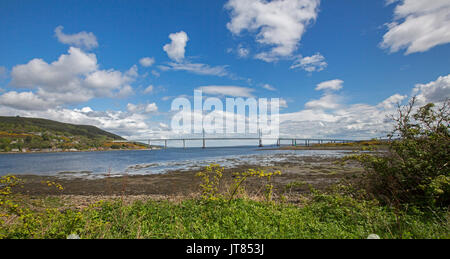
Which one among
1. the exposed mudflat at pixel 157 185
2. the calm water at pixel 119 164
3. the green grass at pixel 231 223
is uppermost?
the green grass at pixel 231 223

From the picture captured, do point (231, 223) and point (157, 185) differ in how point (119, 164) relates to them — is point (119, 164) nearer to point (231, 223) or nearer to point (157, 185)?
point (157, 185)

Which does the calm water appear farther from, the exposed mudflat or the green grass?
the green grass

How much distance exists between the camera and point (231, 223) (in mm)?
5199

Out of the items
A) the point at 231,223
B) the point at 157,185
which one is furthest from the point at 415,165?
the point at 157,185

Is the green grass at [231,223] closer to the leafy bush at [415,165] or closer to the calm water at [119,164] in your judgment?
the leafy bush at [415,165]

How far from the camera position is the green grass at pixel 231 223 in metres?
4.70

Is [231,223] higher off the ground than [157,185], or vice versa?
[231,223]

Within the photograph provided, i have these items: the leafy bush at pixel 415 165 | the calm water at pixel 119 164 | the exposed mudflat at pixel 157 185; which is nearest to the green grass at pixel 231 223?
the leafy bush at pixel 415 165

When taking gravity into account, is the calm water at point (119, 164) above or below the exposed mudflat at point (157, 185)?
below

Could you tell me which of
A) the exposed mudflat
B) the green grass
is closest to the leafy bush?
the green grass

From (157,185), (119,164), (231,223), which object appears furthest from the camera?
(119,164)

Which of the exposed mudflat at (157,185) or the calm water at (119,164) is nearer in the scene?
the exposed mudflat at (157,185)

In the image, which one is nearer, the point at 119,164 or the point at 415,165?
the point at 415,165
